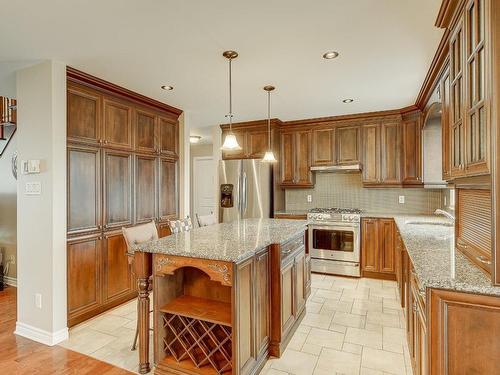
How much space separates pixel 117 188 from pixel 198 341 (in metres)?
2.04

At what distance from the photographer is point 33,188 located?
2703 millimetres

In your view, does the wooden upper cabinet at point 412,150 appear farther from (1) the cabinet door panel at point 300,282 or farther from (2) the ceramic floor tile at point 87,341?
(2) the ceramic floor tile at point 87,341

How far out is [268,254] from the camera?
7.49 ft

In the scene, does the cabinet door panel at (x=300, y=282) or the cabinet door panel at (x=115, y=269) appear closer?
the cabinet door panel at (x=300, y=282)

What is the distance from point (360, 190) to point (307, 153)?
1.08m

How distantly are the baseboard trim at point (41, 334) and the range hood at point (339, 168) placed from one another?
3.88 metres

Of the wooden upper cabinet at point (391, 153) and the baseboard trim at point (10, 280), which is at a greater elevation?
the wooden upper cabinet at point (391, 153)

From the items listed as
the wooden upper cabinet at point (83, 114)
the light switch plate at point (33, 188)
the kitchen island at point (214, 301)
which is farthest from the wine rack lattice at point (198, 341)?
the wooden upper cabinet at point (83, 114)

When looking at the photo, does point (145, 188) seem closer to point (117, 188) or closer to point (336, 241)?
point (117, 188)

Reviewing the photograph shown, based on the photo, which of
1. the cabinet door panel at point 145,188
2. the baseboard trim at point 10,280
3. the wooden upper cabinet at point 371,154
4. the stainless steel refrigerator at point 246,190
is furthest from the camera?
the stainless steel refrigerator at point 246,190

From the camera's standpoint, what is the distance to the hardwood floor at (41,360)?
7.14 ft

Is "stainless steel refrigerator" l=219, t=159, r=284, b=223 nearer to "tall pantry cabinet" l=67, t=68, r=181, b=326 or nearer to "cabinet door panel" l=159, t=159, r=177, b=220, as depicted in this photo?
"cabinet door panel" l=159, t=159, r=177, b=220

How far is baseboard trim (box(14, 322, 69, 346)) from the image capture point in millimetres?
2570

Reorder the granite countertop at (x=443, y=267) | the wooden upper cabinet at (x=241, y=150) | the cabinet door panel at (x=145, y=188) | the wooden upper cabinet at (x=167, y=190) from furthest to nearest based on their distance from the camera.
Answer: the wooden upper cabinet at (x=241, y=150), the wooden upper cabinet at (x=167, y=190), the cabinet door panel at (x=145, y=188), the granite countertop at (x=443, y=267)
